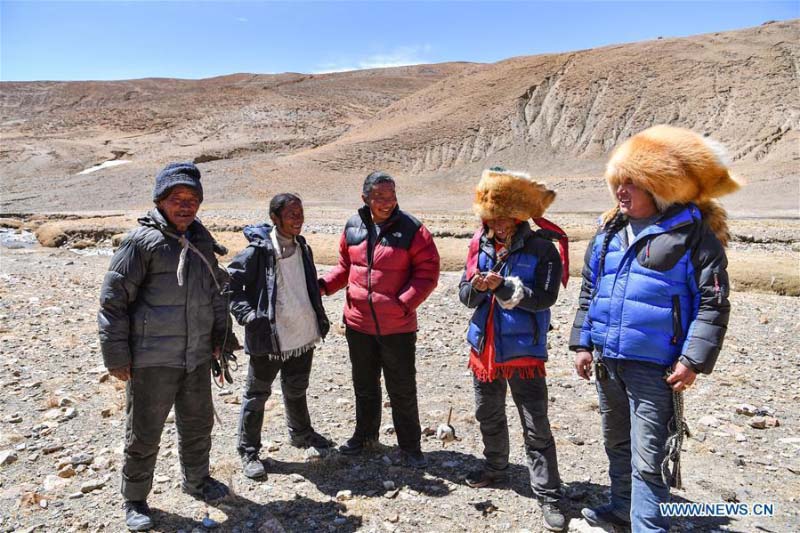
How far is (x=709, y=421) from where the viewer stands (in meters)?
4.71

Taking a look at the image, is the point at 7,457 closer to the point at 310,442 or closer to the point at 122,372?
the point at 122,372

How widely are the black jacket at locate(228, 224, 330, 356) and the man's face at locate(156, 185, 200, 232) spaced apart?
583 mm

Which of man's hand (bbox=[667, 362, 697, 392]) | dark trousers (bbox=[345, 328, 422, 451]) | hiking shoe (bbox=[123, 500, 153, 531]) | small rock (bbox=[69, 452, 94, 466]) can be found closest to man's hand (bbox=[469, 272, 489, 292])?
dark trousers (bbox=[345, 328, 422, 451])

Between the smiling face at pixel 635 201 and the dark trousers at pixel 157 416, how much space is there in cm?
255

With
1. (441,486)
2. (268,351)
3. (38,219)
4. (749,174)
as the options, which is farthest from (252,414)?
(749,174)

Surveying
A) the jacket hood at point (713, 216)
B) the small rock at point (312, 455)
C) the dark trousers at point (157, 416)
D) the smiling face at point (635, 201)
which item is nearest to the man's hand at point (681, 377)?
the jacket hood at point (713, 216)

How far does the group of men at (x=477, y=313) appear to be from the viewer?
9.25ft

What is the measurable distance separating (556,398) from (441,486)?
1838 millimetres

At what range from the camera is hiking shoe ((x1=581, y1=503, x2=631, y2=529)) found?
3.23 metres

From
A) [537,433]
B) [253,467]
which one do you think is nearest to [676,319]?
[537,433]

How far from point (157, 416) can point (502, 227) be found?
226 centimetres

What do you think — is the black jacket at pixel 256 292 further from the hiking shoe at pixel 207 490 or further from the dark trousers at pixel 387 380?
the hiking shoe at pixel 207 490

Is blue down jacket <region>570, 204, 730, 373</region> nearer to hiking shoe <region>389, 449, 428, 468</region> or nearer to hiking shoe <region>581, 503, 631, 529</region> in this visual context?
hiking shoe <region>581, 503, 631, 529</region>

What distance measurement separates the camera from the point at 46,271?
1215cm
